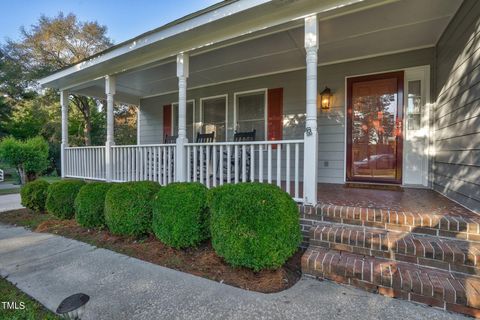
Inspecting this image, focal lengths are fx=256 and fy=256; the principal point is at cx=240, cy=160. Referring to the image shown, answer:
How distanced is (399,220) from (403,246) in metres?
0.31

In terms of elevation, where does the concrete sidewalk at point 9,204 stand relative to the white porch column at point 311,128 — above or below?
below

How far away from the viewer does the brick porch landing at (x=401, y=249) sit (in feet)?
6.35

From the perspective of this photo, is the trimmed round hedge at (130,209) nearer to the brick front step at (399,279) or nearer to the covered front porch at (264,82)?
the covered front porch at (264,82)

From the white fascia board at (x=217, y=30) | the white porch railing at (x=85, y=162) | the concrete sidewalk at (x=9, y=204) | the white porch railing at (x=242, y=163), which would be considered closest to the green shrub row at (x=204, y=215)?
the white porch railing at (x=242, y=163)

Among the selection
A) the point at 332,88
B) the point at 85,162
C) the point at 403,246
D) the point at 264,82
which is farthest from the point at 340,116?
the point at 85,162

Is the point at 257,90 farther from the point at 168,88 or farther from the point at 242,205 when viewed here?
the point at 242,205

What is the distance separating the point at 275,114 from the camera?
546 centimetres

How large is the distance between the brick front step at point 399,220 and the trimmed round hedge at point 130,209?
6.58 feet

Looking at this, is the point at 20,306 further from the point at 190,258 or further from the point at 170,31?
the point at 170,31

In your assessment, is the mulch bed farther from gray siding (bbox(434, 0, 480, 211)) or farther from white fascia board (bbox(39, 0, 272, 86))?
white fascia board (bbox(39, 0, 272, 86))

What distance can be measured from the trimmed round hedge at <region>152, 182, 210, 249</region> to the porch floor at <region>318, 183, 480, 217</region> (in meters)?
1.43

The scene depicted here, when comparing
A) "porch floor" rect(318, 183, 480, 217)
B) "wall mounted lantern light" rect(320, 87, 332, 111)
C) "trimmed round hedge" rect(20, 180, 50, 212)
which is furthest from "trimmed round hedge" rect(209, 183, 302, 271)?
"trimmed round hedge" rect(20, 180, 50, 212)

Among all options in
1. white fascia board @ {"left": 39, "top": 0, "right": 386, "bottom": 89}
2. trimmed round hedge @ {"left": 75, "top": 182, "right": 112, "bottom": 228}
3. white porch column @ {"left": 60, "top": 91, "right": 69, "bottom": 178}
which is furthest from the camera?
white porch column @ {"left": 60, "top": 91, "right": 69, "bottom": 178}

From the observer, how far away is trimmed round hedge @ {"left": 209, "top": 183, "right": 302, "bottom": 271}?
7.73 ft
